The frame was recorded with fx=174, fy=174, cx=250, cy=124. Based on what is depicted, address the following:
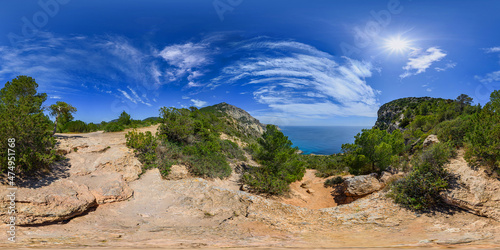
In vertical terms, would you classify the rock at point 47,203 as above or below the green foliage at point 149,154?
below

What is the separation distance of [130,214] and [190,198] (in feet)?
8.08

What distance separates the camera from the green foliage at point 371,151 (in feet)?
42.3

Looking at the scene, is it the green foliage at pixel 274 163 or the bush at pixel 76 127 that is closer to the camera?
the green foliage at pixel 274 163

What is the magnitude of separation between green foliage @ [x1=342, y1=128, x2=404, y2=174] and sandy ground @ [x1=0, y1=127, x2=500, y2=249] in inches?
198

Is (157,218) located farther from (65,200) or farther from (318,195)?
(318,195)

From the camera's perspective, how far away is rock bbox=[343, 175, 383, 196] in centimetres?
1100

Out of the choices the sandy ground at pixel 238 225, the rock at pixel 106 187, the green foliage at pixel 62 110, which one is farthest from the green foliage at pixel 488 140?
the green foliage at pixel 62 110

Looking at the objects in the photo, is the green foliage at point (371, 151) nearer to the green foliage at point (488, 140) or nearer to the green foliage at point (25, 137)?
the green foliage at point (488, 140)

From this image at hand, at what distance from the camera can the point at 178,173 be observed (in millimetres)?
11109

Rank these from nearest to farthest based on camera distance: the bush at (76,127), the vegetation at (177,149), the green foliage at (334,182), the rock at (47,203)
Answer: the rock at (47,203) → the vegetation at (177,149) → the green foliage at (334,182) → the bush at (76,127)

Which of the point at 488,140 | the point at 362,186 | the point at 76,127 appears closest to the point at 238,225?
the point at 362,186

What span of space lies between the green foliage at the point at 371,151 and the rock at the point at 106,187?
49.6 feet

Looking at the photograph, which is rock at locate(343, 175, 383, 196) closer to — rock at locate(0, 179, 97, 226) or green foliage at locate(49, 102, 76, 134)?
rock at locate(0, 179, 97, 226)

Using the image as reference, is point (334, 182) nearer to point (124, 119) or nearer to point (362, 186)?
point (362, 186)
